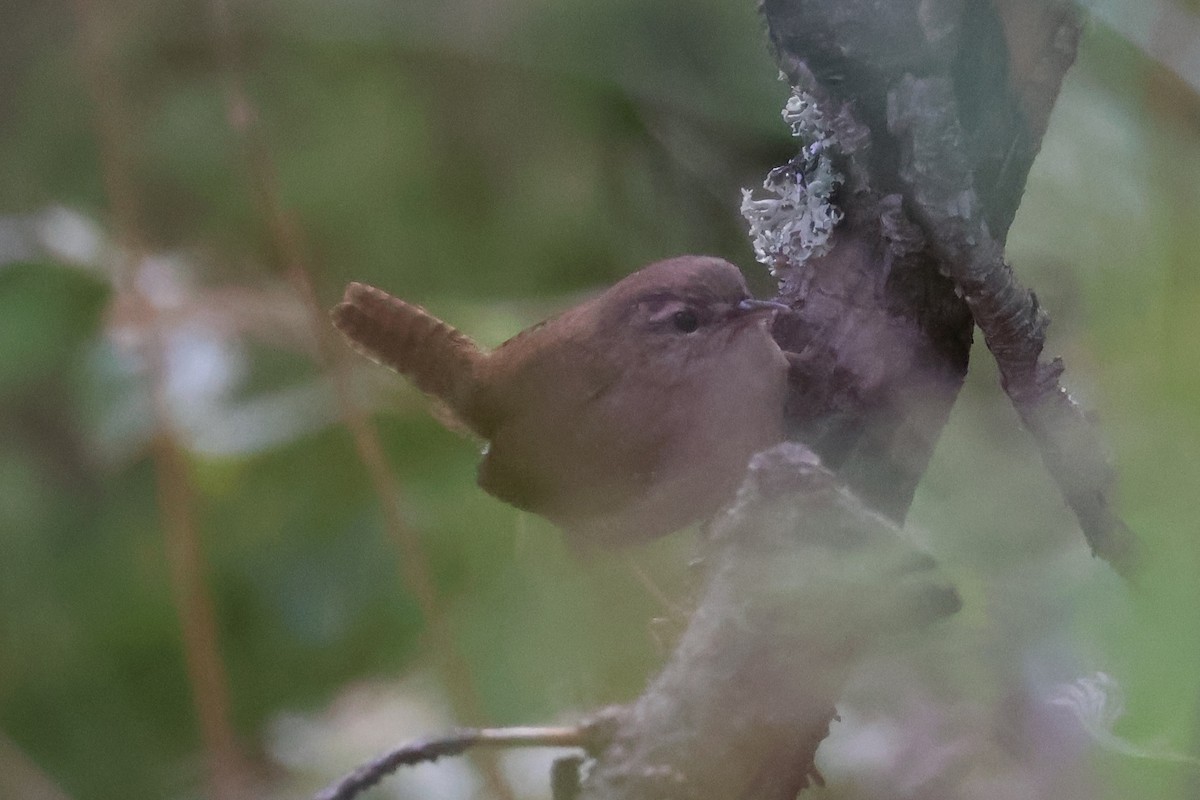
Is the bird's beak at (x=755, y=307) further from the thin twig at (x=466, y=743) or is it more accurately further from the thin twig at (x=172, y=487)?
the thin twig at (x=172, y=487)

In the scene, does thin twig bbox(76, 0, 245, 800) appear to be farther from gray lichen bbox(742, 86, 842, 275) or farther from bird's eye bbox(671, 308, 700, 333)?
gray lichen bbox(742, 86, 842, 275)

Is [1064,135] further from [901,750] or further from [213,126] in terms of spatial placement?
[213,126]

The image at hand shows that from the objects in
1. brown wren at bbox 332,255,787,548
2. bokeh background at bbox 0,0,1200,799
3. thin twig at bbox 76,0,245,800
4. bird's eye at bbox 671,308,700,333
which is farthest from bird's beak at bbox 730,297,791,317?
thin twig at bbox 76,0,245,800

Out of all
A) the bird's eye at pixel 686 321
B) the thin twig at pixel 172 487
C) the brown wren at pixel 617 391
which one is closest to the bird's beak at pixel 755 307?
the brown wren at pixel 617 391

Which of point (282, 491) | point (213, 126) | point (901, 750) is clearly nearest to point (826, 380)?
point (901, 750)

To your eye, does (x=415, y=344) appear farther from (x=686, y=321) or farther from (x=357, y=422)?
(x=686, y=321)
